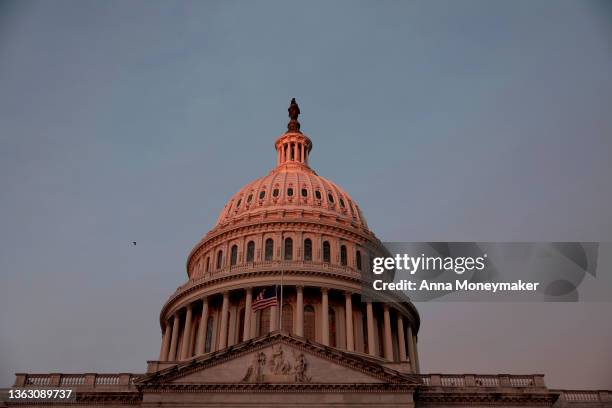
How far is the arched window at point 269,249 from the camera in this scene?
72.0 m

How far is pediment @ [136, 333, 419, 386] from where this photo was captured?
4675 cm

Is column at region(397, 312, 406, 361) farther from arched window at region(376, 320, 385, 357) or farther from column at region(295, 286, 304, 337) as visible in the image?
column at region(295, 286, 304, 337)

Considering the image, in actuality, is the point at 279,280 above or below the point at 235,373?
above

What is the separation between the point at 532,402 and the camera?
47750 mm

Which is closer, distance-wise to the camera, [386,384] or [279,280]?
[386,384]

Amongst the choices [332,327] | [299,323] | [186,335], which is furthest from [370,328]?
[186,335]

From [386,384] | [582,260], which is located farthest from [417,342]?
[386,384]

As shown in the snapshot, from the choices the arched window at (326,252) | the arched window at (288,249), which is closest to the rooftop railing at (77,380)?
the arched window at (288,249)

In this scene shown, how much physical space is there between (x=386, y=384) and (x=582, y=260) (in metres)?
18.5

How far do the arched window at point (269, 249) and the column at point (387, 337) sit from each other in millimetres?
11880

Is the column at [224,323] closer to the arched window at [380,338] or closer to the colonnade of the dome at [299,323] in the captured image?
the colonnade of the dome at [299,323]

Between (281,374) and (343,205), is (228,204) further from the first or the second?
(281,374)

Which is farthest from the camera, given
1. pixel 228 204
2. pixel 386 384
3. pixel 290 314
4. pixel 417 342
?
pixel 228 204

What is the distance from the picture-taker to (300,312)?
213 feet
